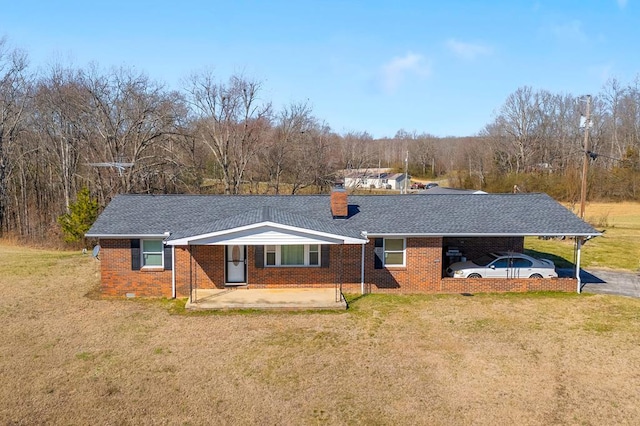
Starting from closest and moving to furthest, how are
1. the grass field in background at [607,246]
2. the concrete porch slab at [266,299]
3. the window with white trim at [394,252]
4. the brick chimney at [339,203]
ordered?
the concrete porch slab at [266,299]
the window with white trim at [394,252]
the brick chimney at [339,203]
the grass field in background at [607,246]

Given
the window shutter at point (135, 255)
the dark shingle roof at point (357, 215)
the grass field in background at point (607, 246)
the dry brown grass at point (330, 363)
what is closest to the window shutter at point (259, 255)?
the dark shingle roof at point (357, 215)

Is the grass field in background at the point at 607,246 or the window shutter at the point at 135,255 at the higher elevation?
the window shutter at the point at 135,255

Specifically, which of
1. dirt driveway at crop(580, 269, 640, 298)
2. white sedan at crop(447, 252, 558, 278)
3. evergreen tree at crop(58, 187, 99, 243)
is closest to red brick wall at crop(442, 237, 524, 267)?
white sedan at crop(447, 252, 558, 278)

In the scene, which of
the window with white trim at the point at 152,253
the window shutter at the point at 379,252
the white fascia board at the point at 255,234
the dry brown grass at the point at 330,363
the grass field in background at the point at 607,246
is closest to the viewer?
the dry brown grass at the point at 330,363

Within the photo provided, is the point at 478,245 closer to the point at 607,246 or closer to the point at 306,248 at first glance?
the point at 306,248

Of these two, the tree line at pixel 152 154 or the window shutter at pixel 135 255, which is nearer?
the window shutter at pixel 135 255

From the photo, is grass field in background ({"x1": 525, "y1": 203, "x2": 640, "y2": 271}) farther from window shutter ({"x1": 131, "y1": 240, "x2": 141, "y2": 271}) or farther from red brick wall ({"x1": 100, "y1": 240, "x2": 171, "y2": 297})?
window shutter ({"x1": 131, "y1": 240, "x2": 141, "y2": 271})

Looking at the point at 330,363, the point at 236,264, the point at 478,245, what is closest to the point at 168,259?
the point at 236,264

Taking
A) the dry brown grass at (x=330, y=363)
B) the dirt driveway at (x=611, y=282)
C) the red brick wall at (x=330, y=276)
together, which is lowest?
the dry brown grass at (x=330, y=363)

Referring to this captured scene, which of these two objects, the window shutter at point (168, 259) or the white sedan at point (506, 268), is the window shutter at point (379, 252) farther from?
the window shutter at point (168, 259)
